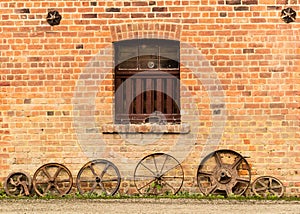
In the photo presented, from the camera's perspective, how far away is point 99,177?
12.1 meters

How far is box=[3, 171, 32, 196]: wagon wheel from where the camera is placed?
12078 mm

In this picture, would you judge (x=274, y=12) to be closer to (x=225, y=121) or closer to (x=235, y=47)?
(x=235, y=47)

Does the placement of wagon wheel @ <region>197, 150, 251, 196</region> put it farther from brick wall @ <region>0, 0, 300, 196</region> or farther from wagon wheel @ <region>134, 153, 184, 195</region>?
wagon wheel @ <region>134, 153, 184, 195</region>

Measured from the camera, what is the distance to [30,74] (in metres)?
12.1

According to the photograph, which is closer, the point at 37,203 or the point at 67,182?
the point at 37,203

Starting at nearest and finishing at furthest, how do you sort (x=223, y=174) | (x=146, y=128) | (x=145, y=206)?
(x=145, y=206) < (x=223, y=174) < (x=146, y=128)

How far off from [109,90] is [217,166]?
2.09m

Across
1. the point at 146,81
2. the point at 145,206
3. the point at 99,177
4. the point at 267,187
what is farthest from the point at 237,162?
the point at 99,177

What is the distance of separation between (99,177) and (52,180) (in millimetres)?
744

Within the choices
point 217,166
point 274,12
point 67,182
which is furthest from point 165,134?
point 274,12

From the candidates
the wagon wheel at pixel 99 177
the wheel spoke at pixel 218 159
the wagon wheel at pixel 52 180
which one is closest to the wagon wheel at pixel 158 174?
the wagon wheel at pixel 99 177

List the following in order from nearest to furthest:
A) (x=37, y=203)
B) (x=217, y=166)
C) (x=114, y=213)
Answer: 1. (x=114, y=213)
2. (x=37, y=203)
3. (x=217, y=166)

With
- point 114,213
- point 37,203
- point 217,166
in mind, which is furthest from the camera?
point 217,166

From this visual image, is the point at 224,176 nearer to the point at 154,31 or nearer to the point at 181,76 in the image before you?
the point at 181,76
